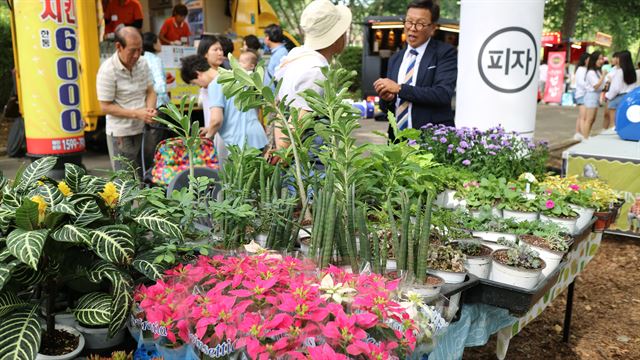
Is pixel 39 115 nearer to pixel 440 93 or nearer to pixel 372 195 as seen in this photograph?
pixel 440 93

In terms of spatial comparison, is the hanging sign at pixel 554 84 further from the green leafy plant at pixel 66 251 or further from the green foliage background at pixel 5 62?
the green leafy plant at pixel 66 251

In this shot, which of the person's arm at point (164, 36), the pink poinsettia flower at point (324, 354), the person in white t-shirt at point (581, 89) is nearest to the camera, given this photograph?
the pink poinsettia flower at point (324, 354)

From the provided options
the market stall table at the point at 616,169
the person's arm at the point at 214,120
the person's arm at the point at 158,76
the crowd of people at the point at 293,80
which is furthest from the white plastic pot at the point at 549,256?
the person's arm at the point at 158,76

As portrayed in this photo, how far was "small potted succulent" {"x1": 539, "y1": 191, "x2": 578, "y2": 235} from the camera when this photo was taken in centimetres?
264

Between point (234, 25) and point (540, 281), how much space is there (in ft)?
25.6

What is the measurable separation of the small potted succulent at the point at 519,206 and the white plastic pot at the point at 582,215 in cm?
22

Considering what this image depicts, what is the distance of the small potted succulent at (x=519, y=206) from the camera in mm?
2727

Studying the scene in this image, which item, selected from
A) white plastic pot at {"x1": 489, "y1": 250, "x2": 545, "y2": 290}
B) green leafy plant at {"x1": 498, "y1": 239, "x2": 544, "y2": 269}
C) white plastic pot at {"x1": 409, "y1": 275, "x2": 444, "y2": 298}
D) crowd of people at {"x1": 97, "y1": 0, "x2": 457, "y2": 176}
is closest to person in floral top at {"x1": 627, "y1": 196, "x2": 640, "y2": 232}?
crowd of people at {"x1": 97, "y1": 0, "x2": 457, "y2": 176}

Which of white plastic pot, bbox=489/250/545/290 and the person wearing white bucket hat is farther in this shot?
the person wearing white bucket hat

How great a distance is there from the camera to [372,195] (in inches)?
82.1

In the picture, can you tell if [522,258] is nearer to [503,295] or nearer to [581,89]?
[503,295]

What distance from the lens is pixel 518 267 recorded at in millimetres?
1984

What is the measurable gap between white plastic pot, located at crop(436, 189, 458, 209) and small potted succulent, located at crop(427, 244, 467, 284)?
0.98 metres

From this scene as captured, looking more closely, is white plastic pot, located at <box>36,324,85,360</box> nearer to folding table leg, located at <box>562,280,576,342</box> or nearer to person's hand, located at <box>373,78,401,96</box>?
person's hand, located at <box>373,78,401,96</box>
